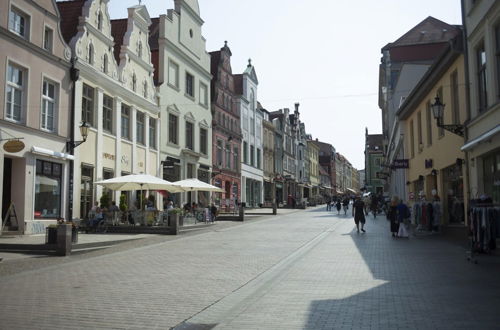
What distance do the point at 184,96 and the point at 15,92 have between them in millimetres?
18536

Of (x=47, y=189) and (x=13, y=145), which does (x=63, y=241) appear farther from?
(x=47, y=189)

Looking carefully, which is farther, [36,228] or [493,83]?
[36,228]

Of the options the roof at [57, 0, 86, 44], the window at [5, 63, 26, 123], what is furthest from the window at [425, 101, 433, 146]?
the window at [5, 63, 26, 123]

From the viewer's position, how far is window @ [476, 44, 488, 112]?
50.8ft

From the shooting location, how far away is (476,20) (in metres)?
15.7

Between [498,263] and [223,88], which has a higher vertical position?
[223,88]

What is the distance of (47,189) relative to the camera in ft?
71.6

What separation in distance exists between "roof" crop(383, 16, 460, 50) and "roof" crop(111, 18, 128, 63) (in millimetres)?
28770

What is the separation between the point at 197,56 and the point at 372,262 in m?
31.4

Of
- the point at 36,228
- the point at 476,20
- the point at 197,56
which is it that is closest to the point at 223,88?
the point at 197,56

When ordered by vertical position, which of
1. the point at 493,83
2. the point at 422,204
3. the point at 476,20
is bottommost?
the point at 422,204

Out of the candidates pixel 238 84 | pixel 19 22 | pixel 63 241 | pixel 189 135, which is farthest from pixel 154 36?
pixel 63 241

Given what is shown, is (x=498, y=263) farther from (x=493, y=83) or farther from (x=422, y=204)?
(x=422, y=204)

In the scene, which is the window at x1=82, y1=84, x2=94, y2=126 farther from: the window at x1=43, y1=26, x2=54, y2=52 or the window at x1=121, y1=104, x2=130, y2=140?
the window at x1=121, y1=104, x2=130, y2=140
